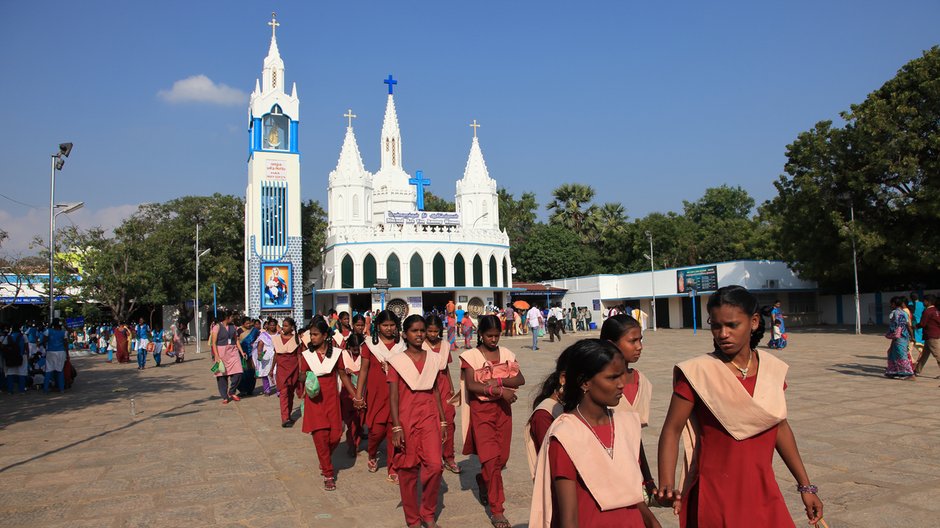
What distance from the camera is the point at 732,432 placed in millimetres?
2902

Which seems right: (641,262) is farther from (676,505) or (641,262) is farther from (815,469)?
(676,505)

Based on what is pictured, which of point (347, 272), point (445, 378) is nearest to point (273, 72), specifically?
point (347, 272)

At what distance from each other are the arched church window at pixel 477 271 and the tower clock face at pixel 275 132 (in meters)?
14.1

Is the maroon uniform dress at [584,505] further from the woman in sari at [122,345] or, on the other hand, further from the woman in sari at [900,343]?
the woman in sari at [122,345]

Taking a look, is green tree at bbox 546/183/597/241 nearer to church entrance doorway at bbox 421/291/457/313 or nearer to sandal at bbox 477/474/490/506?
church entrance doorway at bbox 421/291/457/313

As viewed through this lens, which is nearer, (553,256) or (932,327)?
(932,327)

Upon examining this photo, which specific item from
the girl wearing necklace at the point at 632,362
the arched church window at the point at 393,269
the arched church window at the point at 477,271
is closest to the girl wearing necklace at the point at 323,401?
the girl wearing necklace at the point at 632,362

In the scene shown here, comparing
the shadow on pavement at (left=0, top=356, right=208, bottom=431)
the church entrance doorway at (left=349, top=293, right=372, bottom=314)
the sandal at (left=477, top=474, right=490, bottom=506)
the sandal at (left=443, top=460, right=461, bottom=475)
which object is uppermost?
the church entrance doorway at (left=349, top=293, right=372, bottom=314)

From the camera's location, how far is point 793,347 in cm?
2083

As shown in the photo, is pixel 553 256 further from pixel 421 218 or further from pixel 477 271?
pixel 421 218

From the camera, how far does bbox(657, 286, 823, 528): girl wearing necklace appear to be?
2.89m

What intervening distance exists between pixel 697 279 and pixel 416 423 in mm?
33696

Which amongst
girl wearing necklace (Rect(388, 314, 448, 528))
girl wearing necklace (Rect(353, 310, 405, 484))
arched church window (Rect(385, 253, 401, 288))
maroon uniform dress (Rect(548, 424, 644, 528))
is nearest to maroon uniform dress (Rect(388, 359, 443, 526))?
girl wearing necklace (Rect(388, 314, 448, 528))

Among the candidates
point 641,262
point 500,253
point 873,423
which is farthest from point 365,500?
point 641,262
